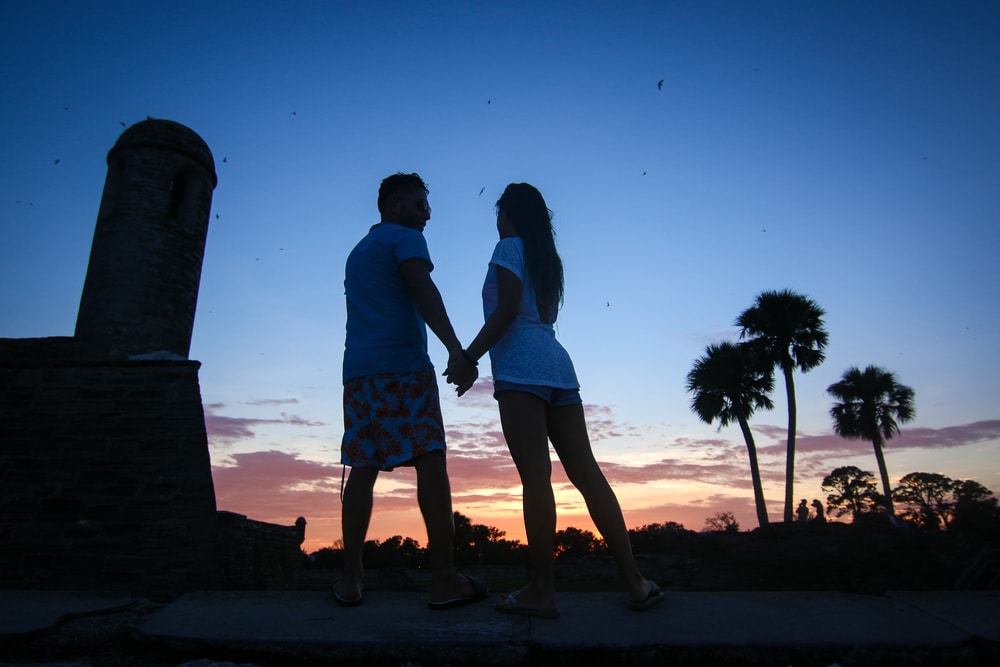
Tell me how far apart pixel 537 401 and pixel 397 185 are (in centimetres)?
141

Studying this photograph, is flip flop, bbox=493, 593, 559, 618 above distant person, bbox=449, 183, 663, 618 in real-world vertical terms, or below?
below

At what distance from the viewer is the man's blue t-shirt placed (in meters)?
2.66

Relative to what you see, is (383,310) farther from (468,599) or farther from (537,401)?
(468,599)

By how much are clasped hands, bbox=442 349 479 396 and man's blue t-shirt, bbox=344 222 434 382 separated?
0.84 feet

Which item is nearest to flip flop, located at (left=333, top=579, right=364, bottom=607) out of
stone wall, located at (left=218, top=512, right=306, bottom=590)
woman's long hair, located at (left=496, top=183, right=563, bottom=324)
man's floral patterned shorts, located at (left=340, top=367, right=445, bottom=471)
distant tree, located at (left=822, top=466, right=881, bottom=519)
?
man's floral patterned shorts, located at (left=340, top=367, right=445, bottom=471)

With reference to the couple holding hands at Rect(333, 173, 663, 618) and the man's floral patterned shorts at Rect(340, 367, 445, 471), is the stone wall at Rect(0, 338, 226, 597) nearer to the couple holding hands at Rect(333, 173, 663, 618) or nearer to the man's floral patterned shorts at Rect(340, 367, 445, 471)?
the man's floral patterned shorts at Rect(340, 367, 445, 471)

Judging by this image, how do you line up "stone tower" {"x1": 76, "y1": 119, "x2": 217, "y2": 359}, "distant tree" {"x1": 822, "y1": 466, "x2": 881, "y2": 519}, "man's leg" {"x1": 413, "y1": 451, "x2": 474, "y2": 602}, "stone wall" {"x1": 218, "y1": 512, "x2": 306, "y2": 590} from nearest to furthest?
"man's leg" {"x1": 413, "y1": 451, "x2": 474, "y2": 602} → "stone wall" {"x1": 218, "y1": 512, "x2": 306, "y2": 590} → "stone tower" {"x1": 76, "y1": 119, "x2": 217, "y2": 359} → "distant tree" {"x1": 822, "y1": 466, "x2": 881, "y2": 519}

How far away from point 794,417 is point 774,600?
2019 cm

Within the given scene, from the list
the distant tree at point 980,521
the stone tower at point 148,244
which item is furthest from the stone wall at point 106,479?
the distant tree at point 980,521

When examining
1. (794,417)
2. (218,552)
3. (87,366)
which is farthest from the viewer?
(794,417)

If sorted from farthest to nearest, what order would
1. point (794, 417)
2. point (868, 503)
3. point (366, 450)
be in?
point (868, 503) < point (794, 417) < point (366, 450)

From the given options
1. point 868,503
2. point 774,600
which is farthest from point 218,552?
point 868,503

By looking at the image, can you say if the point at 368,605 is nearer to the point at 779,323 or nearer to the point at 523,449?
the point at 523,449

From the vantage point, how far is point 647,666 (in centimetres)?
185
